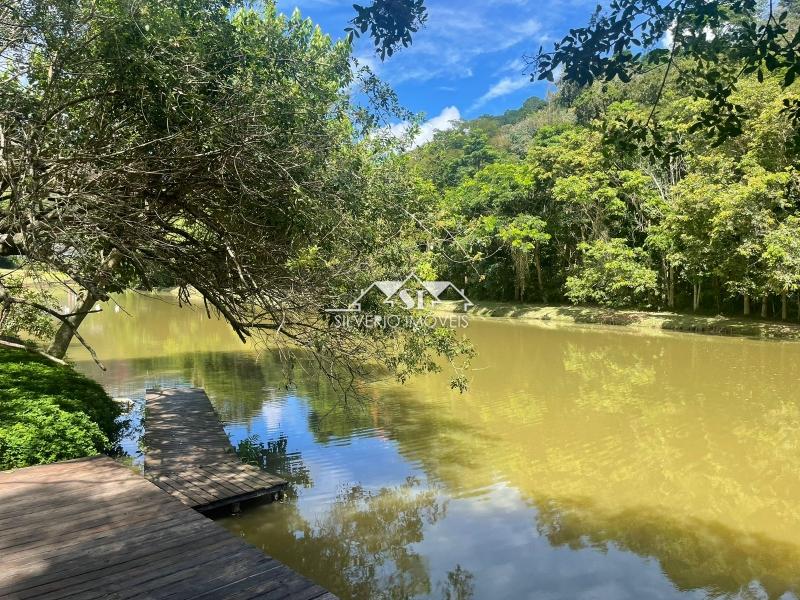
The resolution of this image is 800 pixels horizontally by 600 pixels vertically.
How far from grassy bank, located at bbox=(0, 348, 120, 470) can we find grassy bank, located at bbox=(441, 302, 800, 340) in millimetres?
16800

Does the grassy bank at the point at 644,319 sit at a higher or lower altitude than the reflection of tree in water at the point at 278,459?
higher

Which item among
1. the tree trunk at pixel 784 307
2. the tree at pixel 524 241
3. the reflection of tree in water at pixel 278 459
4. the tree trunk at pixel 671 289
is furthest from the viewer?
the tree at pixel 524 241

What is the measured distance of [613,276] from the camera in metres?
20.0

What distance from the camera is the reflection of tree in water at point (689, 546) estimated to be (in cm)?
393

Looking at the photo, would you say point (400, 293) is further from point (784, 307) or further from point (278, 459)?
point (784, 307)

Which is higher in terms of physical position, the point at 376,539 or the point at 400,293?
the point at 400,293

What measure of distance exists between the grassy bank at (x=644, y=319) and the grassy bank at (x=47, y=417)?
16800 mm

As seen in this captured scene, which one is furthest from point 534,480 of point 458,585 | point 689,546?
point 458,585

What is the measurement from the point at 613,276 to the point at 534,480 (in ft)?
51.3

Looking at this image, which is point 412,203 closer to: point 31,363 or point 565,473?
point 565,473

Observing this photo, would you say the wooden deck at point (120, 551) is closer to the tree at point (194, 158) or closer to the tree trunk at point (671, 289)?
the tree at point (194, 158)

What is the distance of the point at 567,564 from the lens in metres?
4.20

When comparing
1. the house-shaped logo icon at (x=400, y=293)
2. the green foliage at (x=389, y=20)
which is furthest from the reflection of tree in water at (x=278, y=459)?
the green foliage at (x=389, y=20)

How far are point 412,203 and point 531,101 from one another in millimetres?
68606
